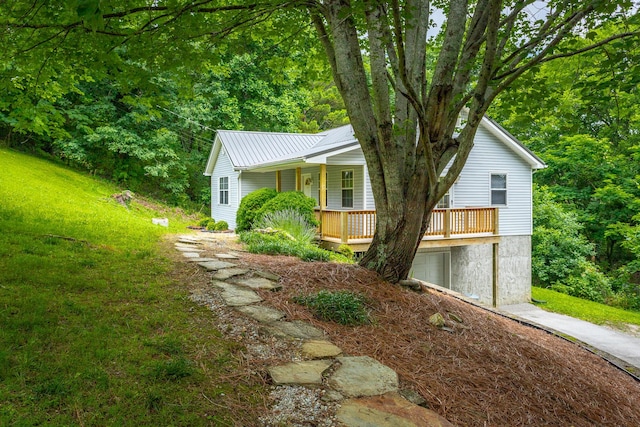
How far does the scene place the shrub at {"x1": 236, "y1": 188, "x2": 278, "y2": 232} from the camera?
13.2 meters

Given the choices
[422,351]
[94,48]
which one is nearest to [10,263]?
[94,48]

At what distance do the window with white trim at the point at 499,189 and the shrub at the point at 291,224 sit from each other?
7.77m

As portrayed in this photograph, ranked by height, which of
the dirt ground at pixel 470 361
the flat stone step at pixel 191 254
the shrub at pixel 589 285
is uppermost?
the flat stone step at pixel 191 254

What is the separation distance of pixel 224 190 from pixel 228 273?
1311cm

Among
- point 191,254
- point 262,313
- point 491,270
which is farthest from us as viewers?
point 491,270

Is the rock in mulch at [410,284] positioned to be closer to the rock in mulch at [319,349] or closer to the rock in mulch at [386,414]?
the rock in mulch at [319,349]

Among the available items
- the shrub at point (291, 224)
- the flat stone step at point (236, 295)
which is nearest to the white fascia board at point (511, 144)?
the shrub at point (291, 224)

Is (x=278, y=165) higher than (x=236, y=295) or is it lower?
higher

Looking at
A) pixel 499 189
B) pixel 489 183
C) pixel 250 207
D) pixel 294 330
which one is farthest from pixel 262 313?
pixel 499 189

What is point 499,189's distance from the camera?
1489 centimetres

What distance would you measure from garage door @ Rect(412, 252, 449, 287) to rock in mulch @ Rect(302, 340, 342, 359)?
35.8ft

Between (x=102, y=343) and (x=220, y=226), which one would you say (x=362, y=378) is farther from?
(x=220, y=226)

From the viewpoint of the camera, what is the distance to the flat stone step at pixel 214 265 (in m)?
5.25

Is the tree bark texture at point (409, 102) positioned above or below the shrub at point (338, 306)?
above
